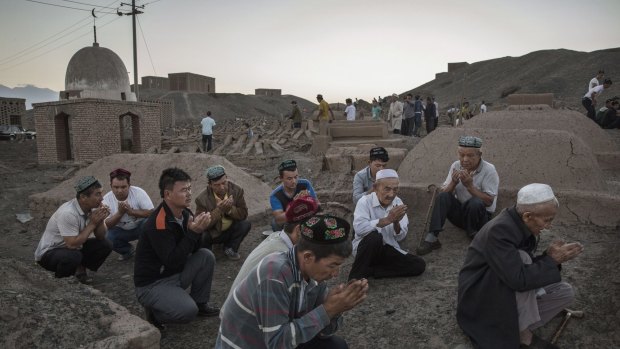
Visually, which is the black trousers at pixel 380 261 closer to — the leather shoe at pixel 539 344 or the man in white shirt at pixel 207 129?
the leather shoe at pixel 539 344

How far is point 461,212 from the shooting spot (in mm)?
4531

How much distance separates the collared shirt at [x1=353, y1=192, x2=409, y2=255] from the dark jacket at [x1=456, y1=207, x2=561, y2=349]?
1.18 metres

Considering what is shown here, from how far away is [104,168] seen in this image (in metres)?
8.74

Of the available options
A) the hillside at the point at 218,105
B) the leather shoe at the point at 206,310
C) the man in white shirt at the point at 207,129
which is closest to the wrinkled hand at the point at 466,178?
the leather shoe at the point at 206,310

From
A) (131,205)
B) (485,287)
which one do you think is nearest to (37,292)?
(131,205)

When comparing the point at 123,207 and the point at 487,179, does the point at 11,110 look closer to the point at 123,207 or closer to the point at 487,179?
the point at 123,207

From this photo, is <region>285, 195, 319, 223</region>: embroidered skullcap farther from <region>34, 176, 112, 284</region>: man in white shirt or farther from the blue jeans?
the blue jeans

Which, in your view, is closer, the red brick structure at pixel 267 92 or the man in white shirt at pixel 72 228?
the man in white shirt at pixel 72 228

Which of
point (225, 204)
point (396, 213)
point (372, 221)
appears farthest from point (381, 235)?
point (225, 204)

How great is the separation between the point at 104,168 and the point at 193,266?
6.04 m

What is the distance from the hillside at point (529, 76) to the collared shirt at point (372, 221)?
2474 centimetres

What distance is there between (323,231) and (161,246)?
5.74ft

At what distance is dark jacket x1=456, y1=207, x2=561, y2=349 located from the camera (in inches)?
A: 103

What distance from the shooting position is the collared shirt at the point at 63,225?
4.12m
